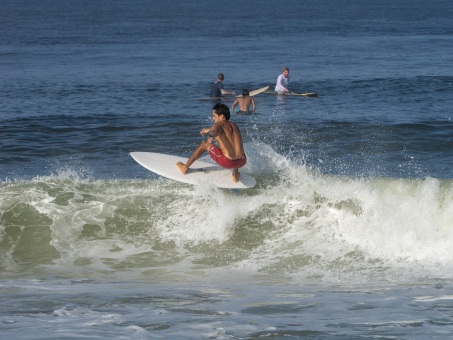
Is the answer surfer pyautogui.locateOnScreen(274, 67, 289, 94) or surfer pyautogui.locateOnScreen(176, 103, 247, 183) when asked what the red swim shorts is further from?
surfer pyautogui.locateOnScreen(274, 67, 289, 94)

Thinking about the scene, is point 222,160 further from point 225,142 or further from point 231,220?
point 231,220

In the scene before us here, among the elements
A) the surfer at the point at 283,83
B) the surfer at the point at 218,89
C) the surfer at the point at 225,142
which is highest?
the surfer at the point at 283,83

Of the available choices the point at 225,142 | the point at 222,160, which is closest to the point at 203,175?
the point at 222,160

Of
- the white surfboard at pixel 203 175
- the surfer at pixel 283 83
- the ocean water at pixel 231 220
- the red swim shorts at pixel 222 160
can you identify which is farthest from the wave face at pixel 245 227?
the surfer at pixel 283 83

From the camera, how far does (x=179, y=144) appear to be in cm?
2123

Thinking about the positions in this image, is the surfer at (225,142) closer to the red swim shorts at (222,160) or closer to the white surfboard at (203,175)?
the red swim shorts at (222,160)

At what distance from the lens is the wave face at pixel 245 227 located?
1082 cm

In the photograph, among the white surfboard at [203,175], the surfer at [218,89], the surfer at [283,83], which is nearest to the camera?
Result: the white surfboard at [203,175]

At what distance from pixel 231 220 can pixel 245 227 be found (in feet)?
0.78

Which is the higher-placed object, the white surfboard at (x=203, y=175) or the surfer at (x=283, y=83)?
the surfer at (x=283, y=83)

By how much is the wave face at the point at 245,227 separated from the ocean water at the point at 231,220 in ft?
0.09

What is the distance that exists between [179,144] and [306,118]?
510 centimetres

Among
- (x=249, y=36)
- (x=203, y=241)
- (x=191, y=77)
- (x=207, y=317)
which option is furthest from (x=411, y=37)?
(x=207, y=317)

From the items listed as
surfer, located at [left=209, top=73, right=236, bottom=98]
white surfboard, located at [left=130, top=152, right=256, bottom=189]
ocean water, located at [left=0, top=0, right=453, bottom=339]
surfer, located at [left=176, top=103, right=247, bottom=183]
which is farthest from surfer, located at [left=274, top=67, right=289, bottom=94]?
surfer, located at [left=176, top=103, right=247, bottom=183]
